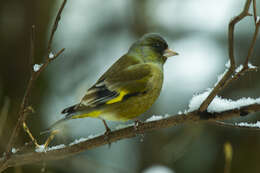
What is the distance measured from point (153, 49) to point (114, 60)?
297 cm

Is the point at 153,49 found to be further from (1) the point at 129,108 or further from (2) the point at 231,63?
(2) the point at 231,63

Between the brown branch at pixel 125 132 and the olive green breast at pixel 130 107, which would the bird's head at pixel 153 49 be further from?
the brown branch at pixel 125 132

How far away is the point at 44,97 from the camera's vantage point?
5.89 metres

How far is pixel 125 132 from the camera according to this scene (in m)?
3.18

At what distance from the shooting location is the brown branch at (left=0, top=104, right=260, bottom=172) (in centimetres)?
257

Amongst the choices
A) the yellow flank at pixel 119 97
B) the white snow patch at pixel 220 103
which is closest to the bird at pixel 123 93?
the yellow flank at pixel 119 97

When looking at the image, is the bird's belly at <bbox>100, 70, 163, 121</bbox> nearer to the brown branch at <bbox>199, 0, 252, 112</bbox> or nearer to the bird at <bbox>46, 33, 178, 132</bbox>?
the bird at <bbox>46, 33, 178, 132</bbox>

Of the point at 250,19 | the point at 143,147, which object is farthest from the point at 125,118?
the point at 250,19

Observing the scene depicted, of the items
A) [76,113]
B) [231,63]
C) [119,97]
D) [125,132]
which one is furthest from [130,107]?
[231,63]

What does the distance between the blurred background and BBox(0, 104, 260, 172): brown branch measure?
50.6 inches

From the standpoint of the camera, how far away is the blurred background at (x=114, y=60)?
5.64 meters

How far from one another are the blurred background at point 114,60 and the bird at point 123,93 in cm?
96

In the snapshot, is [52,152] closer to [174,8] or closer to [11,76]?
[11,76]

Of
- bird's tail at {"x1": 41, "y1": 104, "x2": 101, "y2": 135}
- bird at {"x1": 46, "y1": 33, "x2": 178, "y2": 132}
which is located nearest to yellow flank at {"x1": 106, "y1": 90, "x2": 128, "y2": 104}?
bird at {"x1": 46, "y1": 33, "x2": 178, "y2": 132}
